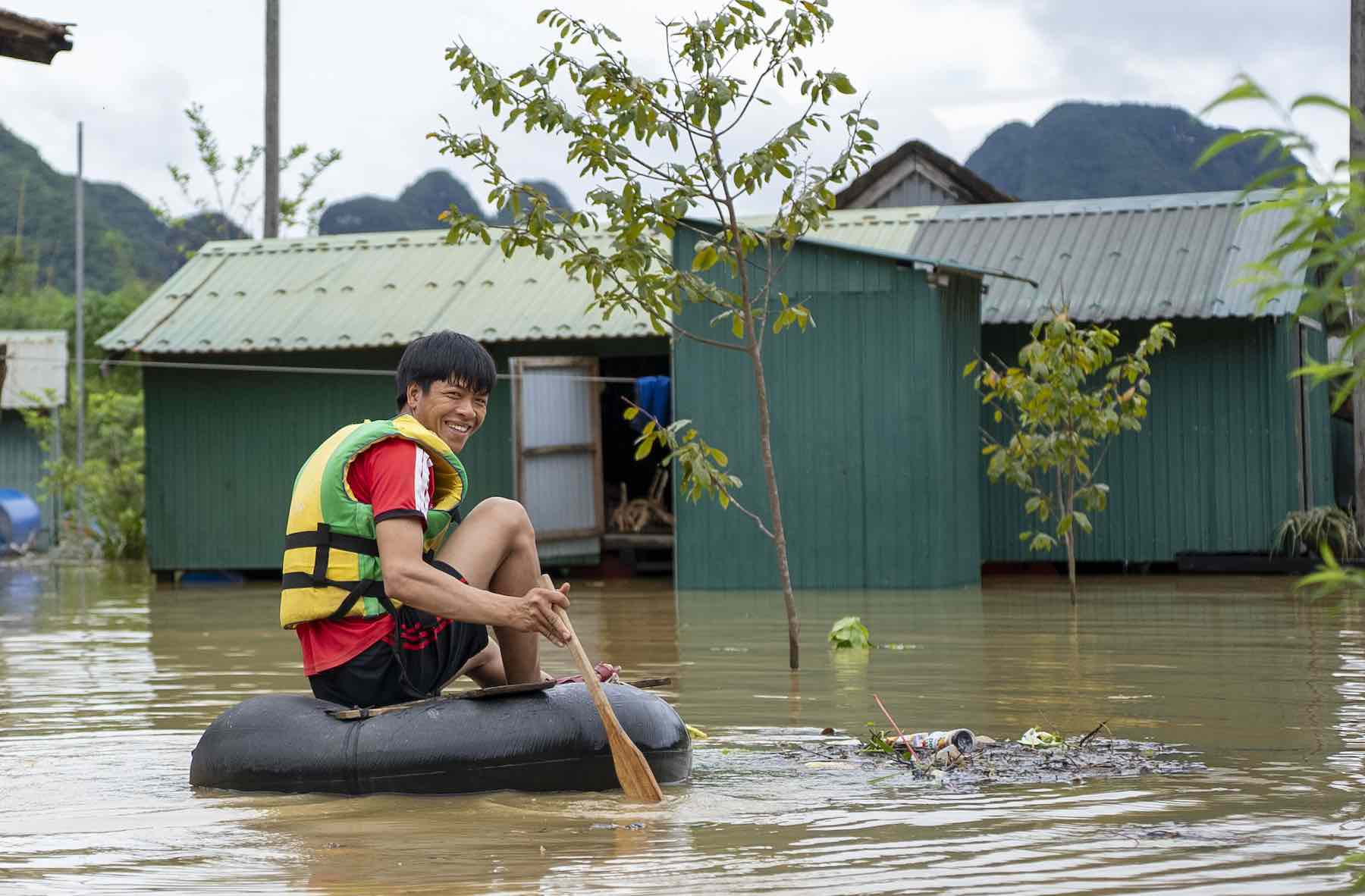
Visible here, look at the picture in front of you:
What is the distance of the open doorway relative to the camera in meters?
17.5

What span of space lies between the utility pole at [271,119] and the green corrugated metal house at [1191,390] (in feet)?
30.5

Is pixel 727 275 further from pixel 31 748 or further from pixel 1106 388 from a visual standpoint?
pixel 31 748

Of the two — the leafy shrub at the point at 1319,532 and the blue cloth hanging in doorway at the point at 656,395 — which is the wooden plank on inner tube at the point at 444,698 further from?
the blue cloth hanging in doorway at the point at 656,395

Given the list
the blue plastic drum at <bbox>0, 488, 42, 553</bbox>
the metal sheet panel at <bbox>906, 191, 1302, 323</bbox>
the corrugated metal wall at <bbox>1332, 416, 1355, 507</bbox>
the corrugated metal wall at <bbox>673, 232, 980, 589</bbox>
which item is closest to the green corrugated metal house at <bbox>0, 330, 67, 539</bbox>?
the blue plastic drum at <bbox>0, 488, 42, 553</bbox>

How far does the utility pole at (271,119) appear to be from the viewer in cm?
2164

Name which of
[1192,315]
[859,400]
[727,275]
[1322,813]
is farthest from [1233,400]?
[1322,813]

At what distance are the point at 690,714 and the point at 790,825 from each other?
2452 mm

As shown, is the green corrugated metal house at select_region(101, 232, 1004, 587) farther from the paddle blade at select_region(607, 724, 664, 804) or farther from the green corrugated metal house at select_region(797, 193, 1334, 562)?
the paddle blade at select_region(607, 724, 664, 804)

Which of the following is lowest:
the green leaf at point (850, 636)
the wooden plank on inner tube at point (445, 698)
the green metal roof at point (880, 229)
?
the green leaf at point (850, 636)

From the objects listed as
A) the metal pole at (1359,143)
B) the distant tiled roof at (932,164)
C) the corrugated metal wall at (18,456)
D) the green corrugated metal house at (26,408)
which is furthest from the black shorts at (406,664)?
the corrugated metal wall at (18,456)

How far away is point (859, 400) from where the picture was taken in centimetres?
1513

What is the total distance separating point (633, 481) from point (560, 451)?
2.68 metres

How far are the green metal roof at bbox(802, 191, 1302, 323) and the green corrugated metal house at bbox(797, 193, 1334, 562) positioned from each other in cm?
2

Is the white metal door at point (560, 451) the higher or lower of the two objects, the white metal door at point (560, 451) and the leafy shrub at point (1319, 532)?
the higher
